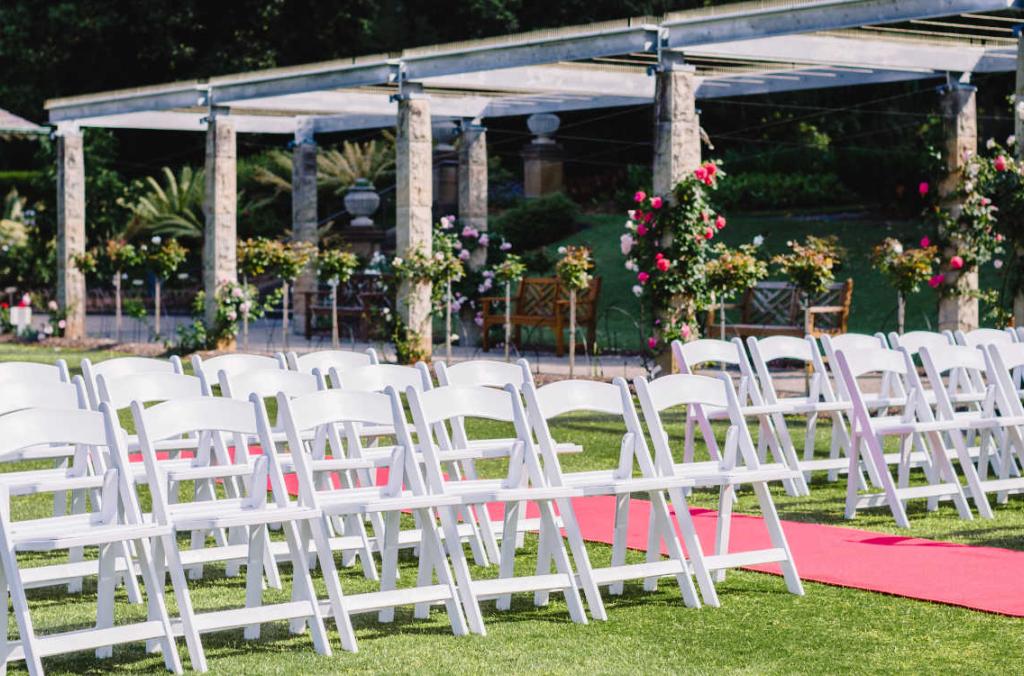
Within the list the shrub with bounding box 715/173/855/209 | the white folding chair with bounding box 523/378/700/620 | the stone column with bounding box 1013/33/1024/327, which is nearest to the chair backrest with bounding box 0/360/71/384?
the white folding chair with bounding box 523/378/700/620

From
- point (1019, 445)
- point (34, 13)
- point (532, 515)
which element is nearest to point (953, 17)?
point (1019, 445)

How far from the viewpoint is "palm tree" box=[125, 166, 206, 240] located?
32531 millimetres

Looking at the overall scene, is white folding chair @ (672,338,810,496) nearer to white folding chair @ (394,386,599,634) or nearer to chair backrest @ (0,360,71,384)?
white folding chair @ (394,386,599,634)

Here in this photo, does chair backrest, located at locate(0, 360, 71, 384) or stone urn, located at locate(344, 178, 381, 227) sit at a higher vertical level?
stone urn, located at locate(344, 178, 381, 227)

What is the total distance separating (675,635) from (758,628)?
1.11 feet

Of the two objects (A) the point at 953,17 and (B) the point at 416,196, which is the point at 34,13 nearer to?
(B) the point at 416,196

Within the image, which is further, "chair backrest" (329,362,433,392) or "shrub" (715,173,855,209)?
"shrub" (715,173,855,209)

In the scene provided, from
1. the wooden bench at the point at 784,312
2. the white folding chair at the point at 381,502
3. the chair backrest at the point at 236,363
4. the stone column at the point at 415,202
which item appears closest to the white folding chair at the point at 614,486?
the white folding chair at the point at 381,502

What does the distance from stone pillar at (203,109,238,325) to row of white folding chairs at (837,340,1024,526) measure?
11.5 m

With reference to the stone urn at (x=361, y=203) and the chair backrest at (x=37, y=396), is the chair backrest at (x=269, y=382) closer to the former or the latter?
the chair backrest at (x=37, y=396)

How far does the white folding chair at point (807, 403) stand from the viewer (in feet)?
32.0

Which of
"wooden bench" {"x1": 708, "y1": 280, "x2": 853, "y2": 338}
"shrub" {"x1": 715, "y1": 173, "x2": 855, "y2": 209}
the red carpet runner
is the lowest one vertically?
the red carpet runner

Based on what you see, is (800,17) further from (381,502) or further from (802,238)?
(802,238)

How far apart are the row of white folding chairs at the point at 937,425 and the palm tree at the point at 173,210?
24182 millimetres
